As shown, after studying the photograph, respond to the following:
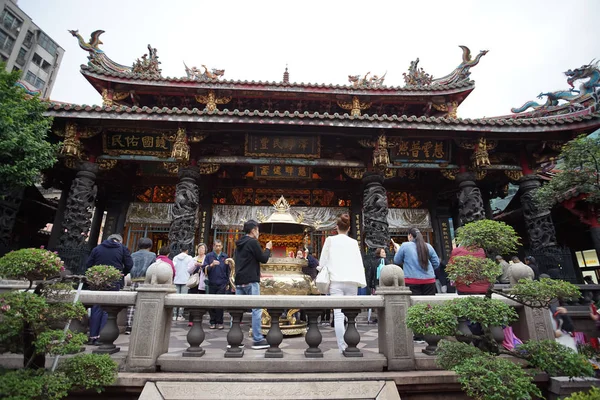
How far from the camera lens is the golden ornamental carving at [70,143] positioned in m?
7.10

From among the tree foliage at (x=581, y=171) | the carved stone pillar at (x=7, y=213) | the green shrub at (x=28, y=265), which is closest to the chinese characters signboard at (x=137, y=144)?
the carved stone pillar at (x=7, y=213)

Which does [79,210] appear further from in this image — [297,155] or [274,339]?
[274,339]

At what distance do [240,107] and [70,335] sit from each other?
9.03 metres

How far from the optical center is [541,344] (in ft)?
8.79

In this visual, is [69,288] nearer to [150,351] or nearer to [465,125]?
[150,351]

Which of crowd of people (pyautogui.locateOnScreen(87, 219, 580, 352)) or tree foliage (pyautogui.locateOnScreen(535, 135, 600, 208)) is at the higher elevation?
tree foliage (pyautogui.locateOnScreen(535, 135, 600, 208))

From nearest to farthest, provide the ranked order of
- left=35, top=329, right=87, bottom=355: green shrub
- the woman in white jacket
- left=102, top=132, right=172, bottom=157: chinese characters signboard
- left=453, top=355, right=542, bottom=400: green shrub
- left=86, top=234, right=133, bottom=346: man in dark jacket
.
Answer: left=453, top=355, right=542, bottom=400: green shrub → left=35, top=329, right=87, bottom=355: green shrub → the woman in white jacket → left=86, top=234, right=133, bottom=346: man in dark jacket → left=102, top=132, right=172, bottom=157: chinese characters signboard

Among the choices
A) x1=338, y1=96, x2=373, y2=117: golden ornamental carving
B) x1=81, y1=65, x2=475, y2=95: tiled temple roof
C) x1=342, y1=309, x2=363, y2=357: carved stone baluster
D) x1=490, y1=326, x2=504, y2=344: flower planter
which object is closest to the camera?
x1=342, y1=309, x2=363, y2=357: carved stone baluster

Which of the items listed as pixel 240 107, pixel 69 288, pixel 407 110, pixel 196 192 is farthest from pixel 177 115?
pixel 407 110

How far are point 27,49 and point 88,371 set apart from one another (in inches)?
1712

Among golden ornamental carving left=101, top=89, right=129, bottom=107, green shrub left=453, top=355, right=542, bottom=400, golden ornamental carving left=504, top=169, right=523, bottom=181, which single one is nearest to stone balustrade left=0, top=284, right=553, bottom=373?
green shrub left=453, top=355, right=542, bottom=400

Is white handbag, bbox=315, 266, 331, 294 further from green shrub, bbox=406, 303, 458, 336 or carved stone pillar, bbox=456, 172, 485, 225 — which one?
carved stone pillar, bbox=456, 172, 485, 225

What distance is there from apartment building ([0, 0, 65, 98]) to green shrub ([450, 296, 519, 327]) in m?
38.6

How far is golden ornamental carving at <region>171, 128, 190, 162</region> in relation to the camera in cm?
739
